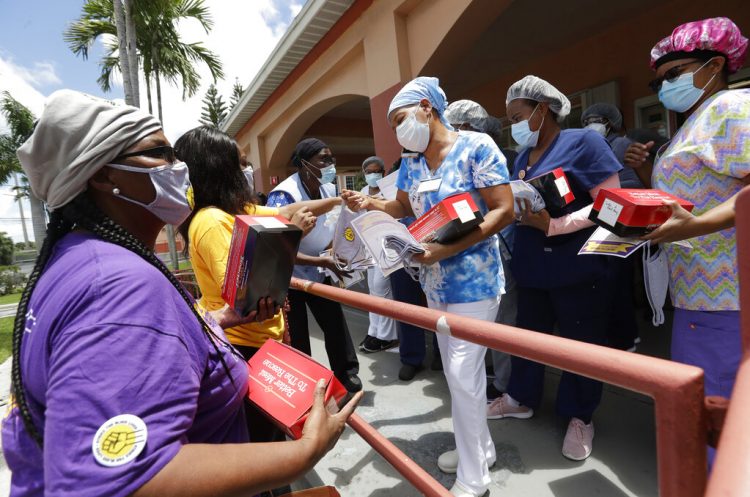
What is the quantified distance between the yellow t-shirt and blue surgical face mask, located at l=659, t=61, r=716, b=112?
6.08ft

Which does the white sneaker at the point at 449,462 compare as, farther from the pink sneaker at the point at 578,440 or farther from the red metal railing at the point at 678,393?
the red metal railing at the point at 678,393

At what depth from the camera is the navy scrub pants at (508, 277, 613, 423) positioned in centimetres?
216

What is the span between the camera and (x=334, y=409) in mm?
1065

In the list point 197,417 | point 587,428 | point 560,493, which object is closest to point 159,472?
point 197,417

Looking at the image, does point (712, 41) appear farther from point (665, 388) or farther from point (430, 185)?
point (665, 388)

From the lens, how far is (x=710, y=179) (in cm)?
140

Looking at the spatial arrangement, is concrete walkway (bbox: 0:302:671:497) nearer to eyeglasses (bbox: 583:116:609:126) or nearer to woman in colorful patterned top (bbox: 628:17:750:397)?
woman in colorful patterned top (bbox: 628:17:750:397)

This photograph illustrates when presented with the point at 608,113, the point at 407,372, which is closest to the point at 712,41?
the point at 608,113

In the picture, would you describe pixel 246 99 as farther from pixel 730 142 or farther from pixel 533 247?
pixel 730 142

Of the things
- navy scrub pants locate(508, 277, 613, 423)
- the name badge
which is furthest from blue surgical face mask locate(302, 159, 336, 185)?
navy scrub pants locate(508, 277, 613, 423)

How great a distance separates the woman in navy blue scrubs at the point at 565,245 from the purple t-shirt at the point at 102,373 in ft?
5.93

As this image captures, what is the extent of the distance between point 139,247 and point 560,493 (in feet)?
7.01

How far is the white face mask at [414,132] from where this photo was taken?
198 cm

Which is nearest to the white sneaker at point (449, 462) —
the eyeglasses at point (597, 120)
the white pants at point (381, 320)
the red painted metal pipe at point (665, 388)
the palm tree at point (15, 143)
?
the red painted metal pipe at point (665, 388)
